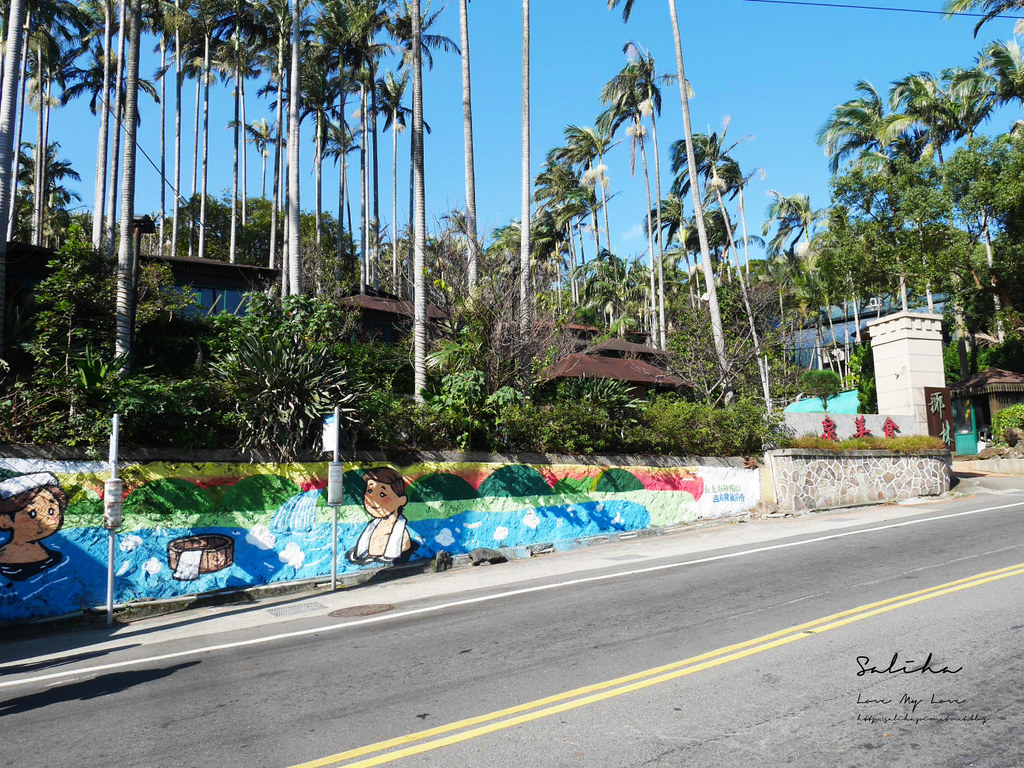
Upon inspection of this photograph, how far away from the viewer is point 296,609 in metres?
10.8

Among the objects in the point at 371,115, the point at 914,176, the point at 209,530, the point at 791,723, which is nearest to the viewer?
the point at 791,723

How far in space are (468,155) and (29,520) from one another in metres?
14.4

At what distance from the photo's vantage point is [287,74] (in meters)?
36.5

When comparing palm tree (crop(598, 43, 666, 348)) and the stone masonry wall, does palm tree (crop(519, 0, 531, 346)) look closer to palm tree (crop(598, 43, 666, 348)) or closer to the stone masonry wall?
the stone masonry wall

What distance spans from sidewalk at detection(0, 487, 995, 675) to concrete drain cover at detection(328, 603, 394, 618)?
0.04 metres

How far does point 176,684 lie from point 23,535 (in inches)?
229

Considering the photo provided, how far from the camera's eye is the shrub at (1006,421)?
2684 centimetres

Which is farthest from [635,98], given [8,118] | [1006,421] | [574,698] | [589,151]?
[574,698]

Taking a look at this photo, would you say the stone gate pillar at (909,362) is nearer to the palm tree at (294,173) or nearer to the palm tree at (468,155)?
the palm tree at (468,155)

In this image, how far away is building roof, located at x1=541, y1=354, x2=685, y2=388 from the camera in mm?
25344

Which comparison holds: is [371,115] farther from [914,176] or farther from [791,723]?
[791,723]

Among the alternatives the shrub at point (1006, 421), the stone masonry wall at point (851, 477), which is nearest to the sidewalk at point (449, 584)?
the stone masonry wall at point (851, 477)

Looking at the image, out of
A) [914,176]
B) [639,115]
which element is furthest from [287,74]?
[914,176]

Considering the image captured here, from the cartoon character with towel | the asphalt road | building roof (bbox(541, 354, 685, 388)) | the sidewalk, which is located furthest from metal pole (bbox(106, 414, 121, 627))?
building roof (bbox(541, 354, 685, 388))
